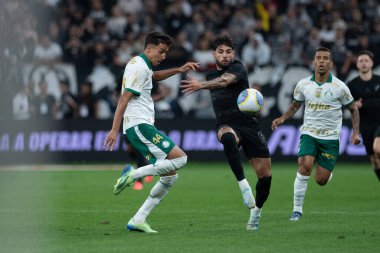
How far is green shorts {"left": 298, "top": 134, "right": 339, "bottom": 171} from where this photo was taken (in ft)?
42.3

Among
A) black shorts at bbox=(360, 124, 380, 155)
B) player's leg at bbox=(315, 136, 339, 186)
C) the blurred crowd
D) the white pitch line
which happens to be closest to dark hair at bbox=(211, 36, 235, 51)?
player's leg at bbox=(315, 136, 339, 186)

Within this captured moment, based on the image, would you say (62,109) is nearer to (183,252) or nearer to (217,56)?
(217,56)

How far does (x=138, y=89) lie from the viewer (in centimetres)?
1067

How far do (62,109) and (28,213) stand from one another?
37.1 ft

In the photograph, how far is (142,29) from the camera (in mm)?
27688

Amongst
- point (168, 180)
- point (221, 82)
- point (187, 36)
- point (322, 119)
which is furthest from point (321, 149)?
point (187, 36)

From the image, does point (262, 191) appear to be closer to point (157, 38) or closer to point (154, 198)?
point (154, 198)

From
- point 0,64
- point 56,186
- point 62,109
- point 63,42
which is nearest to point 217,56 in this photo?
point 0,64

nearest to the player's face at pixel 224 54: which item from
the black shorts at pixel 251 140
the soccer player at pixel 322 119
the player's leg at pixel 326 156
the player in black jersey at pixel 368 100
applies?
the black shorts at pixel 251 140

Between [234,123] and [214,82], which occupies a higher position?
[214,82]

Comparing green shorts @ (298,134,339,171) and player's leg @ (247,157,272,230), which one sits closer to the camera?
player's leg @ (247,157,272,230)

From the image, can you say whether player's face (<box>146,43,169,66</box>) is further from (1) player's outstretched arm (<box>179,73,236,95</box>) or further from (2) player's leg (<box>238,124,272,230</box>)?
(2) player's leg (<box>238,124,272,230</box>)

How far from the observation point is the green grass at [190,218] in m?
9.62

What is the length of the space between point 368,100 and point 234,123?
18.2ft
